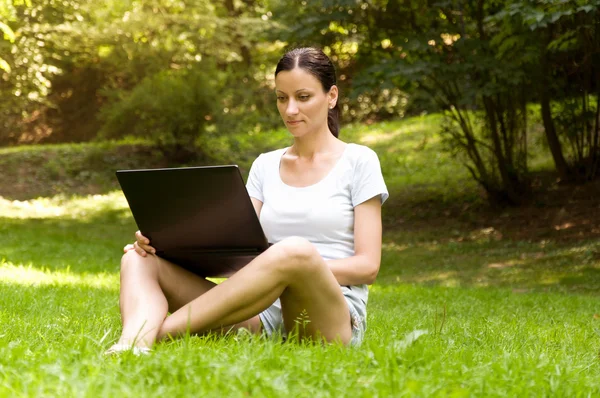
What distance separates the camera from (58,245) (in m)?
10.1

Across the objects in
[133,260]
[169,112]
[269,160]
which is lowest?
[169,112]

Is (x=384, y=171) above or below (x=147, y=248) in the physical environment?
below

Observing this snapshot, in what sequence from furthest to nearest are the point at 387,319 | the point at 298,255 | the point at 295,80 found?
the point at 387,319 < the point at 295,80 < the point at 298,255

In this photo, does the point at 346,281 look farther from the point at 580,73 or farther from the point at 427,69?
the point at 580,73

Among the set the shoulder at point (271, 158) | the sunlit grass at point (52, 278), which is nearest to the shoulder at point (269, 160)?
the shoulder at point (271, 158)

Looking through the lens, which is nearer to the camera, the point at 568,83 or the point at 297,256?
the point at 297,256

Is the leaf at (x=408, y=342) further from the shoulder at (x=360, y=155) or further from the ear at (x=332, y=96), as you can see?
the ear at (x=332, y=96)

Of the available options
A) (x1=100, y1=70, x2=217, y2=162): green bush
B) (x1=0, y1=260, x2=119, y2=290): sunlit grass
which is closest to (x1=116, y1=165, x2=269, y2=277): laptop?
(x1=0, y1=260, x2=119, y2=290): sunlit grass

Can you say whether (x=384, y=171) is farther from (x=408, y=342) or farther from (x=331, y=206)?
(x=408, y=342)

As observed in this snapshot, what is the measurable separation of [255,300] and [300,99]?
1007 millimetres

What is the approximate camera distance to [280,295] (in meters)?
3.24

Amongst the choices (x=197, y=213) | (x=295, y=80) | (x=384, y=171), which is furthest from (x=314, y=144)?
(x=384, y=171)

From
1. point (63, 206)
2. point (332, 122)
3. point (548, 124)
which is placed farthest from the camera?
point (63, 206)

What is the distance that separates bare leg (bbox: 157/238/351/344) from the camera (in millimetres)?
3062
